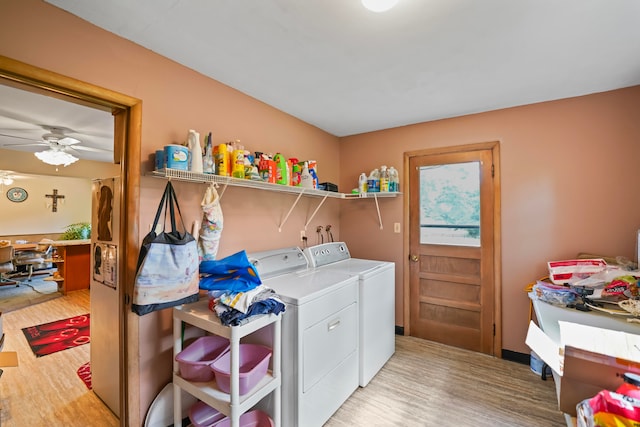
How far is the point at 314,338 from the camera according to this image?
5.44 ft

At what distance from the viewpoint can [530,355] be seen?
2422 millimetres

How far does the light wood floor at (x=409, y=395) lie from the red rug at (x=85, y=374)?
0.04 meters

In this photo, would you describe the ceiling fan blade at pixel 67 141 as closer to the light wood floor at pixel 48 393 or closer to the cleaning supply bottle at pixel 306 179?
the light wood floor at pixel 48 393

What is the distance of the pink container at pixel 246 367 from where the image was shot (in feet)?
4.54

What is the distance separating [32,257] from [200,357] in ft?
20.7

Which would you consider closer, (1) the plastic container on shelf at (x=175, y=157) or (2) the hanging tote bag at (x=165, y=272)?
(2) the hanging tote bag at (x=165, y=272)

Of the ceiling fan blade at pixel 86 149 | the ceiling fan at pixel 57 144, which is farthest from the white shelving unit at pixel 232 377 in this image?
the ceiling fan blade at pixel 86 149

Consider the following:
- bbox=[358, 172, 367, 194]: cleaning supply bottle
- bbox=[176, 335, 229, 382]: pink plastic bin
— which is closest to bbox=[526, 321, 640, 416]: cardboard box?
bbox=[176, 335, 229, 382]: pink plastic bin

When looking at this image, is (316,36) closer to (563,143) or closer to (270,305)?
(270,305)

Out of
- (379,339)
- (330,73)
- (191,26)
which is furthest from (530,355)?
(191,26)

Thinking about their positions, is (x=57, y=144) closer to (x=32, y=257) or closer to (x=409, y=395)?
(x=32, y=257)

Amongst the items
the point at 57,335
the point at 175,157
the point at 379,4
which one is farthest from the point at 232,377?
the point at 57,335

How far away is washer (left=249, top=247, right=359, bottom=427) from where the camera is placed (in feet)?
5.15

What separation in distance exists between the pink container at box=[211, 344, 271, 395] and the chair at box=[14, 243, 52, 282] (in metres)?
6.03
